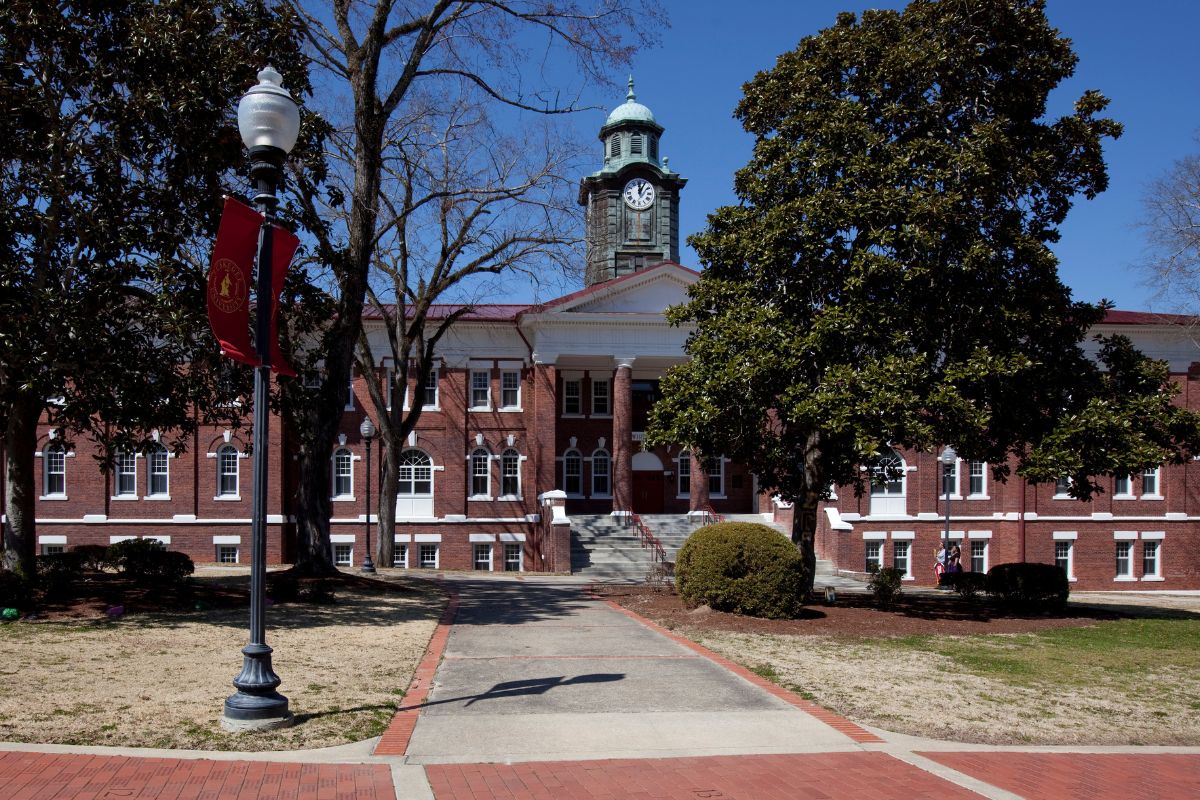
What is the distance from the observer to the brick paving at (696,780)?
20.4ft

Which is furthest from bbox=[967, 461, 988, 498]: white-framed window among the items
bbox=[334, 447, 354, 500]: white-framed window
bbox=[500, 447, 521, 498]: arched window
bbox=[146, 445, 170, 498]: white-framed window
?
bbox=[146, 445, 170, 498]: white-framed window

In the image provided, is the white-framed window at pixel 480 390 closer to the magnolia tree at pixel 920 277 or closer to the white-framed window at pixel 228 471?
the white-framed window at pixel 228 471

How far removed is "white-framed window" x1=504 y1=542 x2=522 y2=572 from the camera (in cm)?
3641

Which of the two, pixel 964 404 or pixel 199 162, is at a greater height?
pixel 199 162

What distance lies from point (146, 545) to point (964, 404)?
50.3 feet

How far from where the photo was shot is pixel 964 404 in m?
15.2

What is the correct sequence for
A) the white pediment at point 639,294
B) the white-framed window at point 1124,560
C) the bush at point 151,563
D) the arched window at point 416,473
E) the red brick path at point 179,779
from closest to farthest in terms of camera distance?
the red brick path at point 179,779
the bush at point 151,563
the white pediment at point 639,294
the arched window at point 416,473
the white-framed window at point 1124,560

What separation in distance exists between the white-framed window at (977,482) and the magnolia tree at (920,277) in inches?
775

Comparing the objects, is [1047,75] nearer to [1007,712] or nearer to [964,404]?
[964,404]

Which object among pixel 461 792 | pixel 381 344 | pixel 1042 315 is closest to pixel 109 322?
pixel 461 792

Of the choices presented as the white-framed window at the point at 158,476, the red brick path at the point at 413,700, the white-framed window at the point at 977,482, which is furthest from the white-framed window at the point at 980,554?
the white-framed window at the point at 158,476

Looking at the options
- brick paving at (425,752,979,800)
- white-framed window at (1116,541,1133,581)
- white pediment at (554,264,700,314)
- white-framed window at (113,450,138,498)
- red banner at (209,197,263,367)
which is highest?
white pediment at (554,264,700,314)

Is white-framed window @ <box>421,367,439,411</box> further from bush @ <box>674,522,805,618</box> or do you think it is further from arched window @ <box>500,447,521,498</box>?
bush @ <box>674,522,805,618</box>

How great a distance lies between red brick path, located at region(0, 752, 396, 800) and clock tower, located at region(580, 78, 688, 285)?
127ft
